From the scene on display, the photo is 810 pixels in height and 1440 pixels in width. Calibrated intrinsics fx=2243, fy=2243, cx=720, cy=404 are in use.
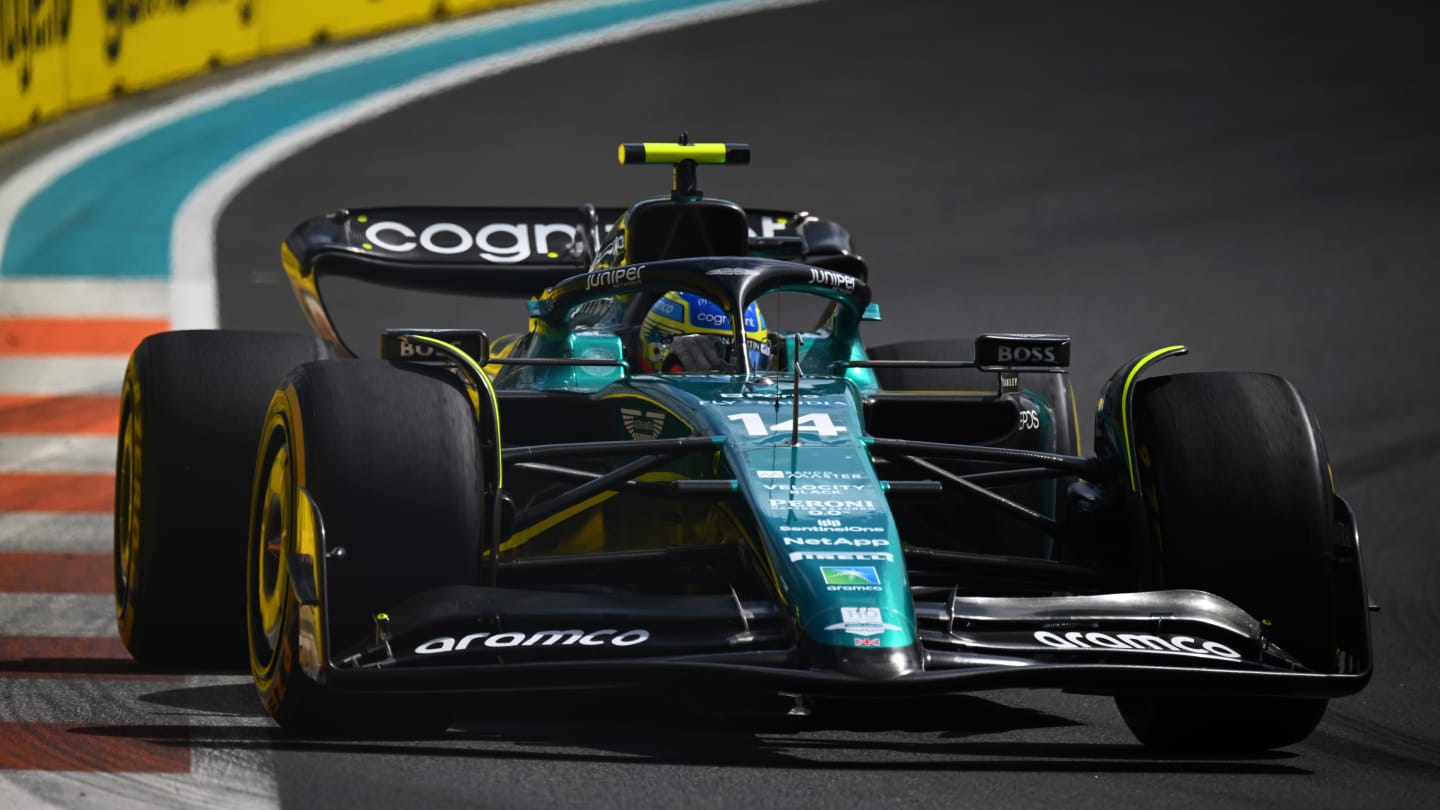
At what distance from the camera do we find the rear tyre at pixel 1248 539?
19.5 feet

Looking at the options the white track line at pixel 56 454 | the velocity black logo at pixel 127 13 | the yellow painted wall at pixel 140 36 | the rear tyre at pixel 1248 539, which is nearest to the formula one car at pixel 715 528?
the rear tyre at pixel 1248 539

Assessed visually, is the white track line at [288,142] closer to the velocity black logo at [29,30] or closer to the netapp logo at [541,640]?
the velocity black logo at [29,30]

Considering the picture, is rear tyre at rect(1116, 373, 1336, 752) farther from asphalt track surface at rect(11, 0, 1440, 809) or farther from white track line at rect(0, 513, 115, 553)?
white track line at rect(0, 513, 115, 553)

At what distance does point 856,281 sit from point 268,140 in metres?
11.4

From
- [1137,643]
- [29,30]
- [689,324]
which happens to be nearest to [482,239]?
[689,324]

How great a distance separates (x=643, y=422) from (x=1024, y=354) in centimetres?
118

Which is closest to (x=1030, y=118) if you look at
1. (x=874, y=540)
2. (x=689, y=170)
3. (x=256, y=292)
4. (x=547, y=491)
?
(x=256, y=292)

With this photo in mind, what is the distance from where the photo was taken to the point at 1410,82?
19734 mm

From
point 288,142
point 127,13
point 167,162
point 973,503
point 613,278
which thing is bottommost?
point 973,503

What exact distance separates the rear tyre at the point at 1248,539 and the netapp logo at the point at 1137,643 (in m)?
0.29

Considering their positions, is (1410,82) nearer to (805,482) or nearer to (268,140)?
(268,140)

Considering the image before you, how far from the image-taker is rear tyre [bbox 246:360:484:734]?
564 centimetres

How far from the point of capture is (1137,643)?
18.3 feet

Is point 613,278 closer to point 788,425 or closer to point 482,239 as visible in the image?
point 788,425
